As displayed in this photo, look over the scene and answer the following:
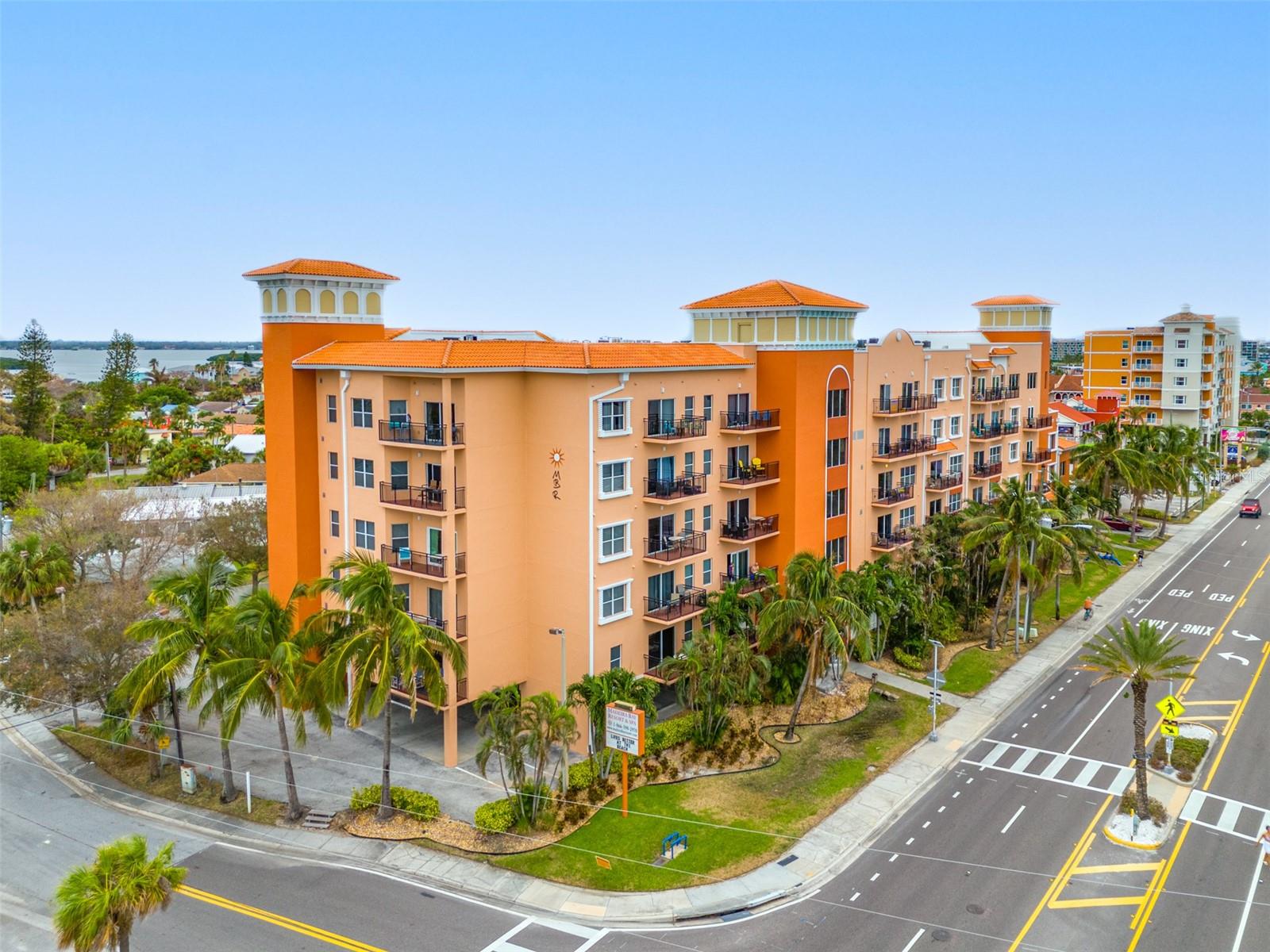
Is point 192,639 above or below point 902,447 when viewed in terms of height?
below

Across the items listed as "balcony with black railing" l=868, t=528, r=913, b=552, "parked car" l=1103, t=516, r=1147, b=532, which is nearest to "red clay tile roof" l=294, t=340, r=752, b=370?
"balcony with black railing" l=868, t=528, r=913, b=552

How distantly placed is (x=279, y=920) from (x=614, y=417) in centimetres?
2172

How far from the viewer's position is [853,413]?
50.1 m

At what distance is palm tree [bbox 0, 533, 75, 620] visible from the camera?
154 ft

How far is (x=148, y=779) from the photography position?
36.7 meters

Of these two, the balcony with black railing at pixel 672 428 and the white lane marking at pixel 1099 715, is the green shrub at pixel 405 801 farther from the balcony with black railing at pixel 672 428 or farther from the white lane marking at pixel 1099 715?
the white lane marking at pixel 1099 715

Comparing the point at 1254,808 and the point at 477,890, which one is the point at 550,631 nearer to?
the point at 477,890

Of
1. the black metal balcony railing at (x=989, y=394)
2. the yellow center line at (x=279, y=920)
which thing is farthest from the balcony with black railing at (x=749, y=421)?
the yellow center line at (x=279, y=920)

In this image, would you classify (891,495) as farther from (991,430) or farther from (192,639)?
(192,639)

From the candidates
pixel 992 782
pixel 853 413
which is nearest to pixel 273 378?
pixel 853 413

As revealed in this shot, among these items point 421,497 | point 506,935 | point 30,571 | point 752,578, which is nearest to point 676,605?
point 752,578

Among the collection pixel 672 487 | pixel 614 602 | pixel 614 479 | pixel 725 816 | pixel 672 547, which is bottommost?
pixel 725 816

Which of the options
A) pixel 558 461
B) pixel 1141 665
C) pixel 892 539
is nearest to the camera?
pixel 1141 665

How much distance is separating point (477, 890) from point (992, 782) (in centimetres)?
2023
